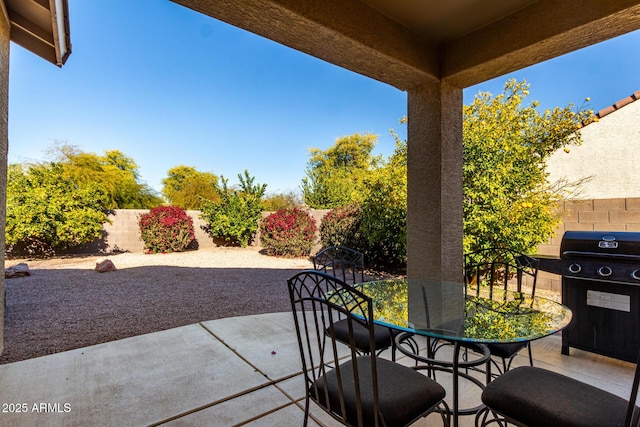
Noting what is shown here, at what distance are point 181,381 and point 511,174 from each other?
4.22 meters

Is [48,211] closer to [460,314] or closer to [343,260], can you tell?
[343,260]

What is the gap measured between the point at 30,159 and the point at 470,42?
12519 millimetres

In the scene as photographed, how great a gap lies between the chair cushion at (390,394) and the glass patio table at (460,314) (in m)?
0.19

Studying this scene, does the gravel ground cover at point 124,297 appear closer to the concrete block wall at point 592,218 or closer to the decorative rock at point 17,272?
the decorative rock at point 17,272

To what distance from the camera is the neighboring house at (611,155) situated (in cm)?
542

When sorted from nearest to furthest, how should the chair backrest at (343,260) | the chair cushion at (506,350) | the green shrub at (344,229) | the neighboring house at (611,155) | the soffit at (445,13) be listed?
the chair cushion at (506,350) < the soffit at (445,13) < the chair backrest at (343,260) < the neighboring house at (611,155) < the green shrub at (344,229)

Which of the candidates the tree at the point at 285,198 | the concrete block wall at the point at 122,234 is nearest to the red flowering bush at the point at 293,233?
the concrete block wall at the point at 122,234

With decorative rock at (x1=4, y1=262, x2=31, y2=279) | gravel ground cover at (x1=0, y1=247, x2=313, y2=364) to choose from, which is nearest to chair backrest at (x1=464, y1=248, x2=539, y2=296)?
gravel ground cover at (x1=0, y1=247, x2=313, y2=364)

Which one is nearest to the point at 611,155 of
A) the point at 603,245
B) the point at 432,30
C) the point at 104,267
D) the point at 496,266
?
the point at 496,266

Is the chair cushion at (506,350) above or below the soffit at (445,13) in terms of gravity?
below

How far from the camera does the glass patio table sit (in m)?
1.42

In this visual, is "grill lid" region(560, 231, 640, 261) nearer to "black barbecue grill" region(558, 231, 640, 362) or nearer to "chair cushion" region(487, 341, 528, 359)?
"black barbecue grill" region(558, 231, 640, 362)

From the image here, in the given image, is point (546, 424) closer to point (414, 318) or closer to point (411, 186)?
point (414, 318)

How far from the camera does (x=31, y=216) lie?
286 inches
